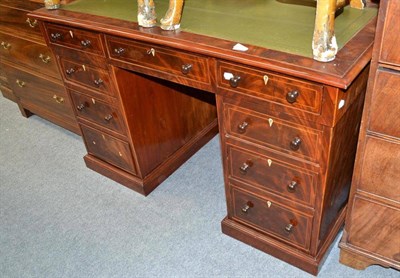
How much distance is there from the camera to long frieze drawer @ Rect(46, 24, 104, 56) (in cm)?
174

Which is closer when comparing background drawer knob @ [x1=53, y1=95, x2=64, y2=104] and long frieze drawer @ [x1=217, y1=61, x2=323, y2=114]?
long frieze drawer @ [x1=217, y1=61, x2=323, y2=114]

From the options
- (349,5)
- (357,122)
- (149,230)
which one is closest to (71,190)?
(149,230)

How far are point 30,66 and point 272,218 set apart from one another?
5.82 ft

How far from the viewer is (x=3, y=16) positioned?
239 cm

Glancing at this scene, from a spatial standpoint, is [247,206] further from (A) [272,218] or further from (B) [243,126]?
(B) [243,126]

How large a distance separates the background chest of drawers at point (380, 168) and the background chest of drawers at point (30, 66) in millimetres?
1700

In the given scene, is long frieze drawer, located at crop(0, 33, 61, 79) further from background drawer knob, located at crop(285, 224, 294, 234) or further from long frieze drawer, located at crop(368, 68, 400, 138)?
long frieze drawer, located at crop(368, 68, 400, 138)

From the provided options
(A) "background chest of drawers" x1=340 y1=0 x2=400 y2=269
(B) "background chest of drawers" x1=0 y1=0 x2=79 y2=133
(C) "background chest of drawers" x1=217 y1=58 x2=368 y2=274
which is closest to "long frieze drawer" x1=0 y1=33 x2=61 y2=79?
(B) "background chest of drawers" x1=0 y1=0 x2=79 y2=133

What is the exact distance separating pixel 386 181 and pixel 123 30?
3.65 feet

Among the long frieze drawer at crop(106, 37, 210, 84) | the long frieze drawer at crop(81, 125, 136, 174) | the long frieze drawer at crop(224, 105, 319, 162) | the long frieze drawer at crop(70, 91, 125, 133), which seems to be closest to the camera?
the long frieze drawer at crop(224, 105, 319, 162)

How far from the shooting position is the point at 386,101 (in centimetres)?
121

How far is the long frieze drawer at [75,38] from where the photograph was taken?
174 centimetres

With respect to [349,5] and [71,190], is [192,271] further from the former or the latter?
[349,5]

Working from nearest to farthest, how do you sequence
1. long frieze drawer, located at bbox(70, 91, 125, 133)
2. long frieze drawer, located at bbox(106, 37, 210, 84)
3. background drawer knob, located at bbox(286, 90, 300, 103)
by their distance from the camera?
1. background drawer knob, located at bbox(286, 90, 300, 103)
2. long frieze drawer, located at bbox(106, 37, 210, 84)
3. long frieze drawer, located at bbox(70, 91, 125, 133)
